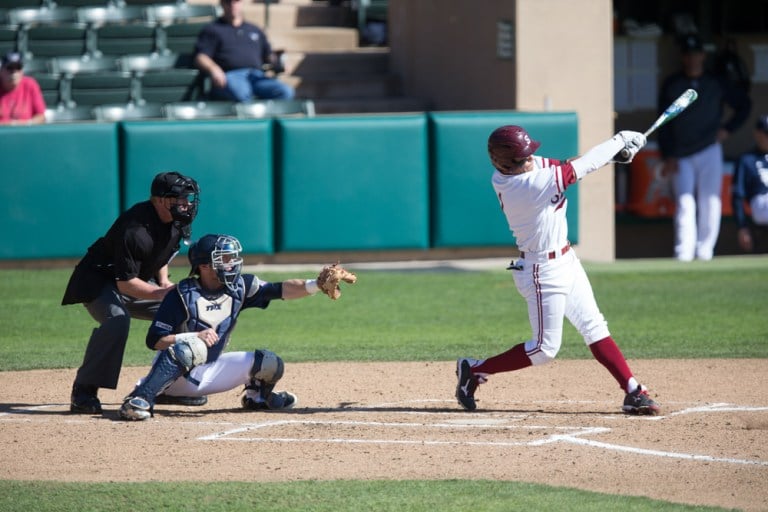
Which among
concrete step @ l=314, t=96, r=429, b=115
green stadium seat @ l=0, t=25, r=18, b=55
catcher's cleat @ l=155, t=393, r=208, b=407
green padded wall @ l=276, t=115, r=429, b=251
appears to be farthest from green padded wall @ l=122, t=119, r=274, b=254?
catcher's cleat @ l=155, t=393, r=208, b=407

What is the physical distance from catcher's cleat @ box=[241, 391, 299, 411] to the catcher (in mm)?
134

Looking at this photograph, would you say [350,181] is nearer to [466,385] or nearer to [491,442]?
A: [466,385]

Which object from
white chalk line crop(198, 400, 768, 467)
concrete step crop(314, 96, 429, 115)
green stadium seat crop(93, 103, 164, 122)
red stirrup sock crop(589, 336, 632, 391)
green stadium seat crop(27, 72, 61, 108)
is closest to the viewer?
white chalk line crop(198, 400, 768, 467)

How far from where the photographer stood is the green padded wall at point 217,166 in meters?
13.0

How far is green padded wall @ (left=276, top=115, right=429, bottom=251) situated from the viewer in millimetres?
13242

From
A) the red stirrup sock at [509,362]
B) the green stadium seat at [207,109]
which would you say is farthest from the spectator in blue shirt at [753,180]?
the red stirrup sock at [509,362]

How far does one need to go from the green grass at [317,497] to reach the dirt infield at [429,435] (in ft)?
0.49

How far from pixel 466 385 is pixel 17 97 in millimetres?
8208

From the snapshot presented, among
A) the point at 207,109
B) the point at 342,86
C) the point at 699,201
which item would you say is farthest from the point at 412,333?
the point at 342,86

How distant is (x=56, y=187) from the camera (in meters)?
12.9

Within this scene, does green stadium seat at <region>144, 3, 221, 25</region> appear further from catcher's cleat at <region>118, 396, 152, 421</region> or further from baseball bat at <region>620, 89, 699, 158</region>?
catcher's cleat at <region>118, 396, 152, 421</region>

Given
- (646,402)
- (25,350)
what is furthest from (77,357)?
(646,402)

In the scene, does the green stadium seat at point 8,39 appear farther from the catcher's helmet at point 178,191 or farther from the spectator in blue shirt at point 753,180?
the catcher's helmet at point 178,191

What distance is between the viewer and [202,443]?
6172 mm
